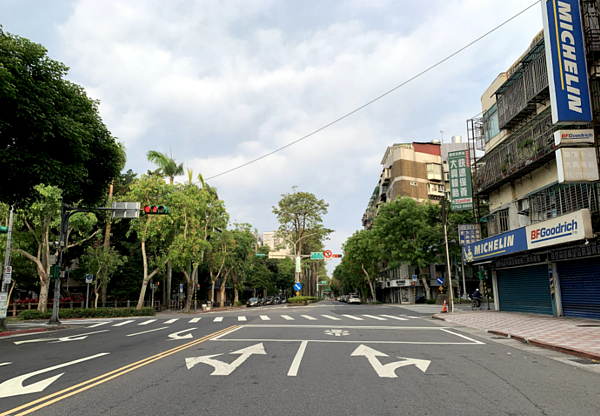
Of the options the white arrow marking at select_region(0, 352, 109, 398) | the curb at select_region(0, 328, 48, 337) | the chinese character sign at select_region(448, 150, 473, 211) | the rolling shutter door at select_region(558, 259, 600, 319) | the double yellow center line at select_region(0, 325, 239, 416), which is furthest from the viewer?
the chinese character sign at select_region(448, 150, 473, 211)

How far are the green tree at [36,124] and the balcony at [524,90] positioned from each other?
20.6 meters

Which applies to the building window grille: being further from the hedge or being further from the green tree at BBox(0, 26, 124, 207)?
the hedge

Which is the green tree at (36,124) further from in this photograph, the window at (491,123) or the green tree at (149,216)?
the window at (491,123)

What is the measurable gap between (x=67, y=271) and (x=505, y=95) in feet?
138

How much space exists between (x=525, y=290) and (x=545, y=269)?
2393mm

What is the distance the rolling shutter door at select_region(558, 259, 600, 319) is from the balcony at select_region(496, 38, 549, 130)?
8.35 m

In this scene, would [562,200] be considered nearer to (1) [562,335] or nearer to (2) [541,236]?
(2) [541,236]

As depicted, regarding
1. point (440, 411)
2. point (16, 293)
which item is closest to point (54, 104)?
point (440, 411)

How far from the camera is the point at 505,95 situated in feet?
80.6

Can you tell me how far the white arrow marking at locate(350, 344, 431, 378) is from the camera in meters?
7.56

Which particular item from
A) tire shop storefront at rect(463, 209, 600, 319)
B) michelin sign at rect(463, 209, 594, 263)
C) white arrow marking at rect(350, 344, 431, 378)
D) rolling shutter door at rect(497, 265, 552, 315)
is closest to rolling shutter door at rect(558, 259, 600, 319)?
tire shop storefront at rect(463, 209, 600, 319)

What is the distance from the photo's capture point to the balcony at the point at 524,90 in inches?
806

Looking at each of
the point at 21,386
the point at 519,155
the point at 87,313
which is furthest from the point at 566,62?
the point at 87,313

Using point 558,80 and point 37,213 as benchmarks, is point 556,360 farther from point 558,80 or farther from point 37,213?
point 37,213
